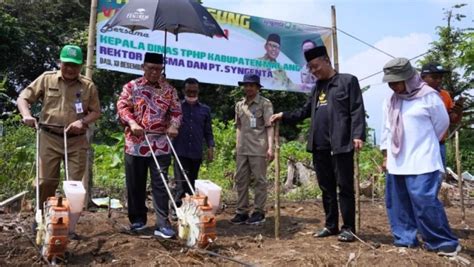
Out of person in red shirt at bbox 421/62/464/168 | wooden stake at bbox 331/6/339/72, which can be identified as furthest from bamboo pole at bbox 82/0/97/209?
person in red shirt at bbox 421/62/464/168

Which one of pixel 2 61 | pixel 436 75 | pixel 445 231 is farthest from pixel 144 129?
pixel 2 61

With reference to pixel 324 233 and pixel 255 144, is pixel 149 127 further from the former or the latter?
pixel 324 233

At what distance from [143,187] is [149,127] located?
60 cm

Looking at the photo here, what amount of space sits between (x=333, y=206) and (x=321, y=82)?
121 centimetres

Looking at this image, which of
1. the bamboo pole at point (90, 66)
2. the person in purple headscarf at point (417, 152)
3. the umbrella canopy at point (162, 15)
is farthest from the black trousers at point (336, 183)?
the bamboo pole at point (90, 66)

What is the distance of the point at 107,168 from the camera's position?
977cm

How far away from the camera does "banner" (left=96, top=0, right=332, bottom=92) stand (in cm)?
681

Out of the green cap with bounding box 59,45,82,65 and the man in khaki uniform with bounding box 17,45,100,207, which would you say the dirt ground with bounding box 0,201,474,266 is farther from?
the green cap with bounding box 59,45,82,65

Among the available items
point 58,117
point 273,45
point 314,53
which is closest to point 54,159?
point 58,117

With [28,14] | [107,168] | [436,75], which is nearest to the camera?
[436,75]

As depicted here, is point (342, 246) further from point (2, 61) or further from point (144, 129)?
point (2, 61)

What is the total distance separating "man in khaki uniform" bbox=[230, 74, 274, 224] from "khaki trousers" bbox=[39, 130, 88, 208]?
75.6 inches

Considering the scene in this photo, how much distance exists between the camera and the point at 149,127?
4551 mm

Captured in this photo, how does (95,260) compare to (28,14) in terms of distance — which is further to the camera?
(28,14)
